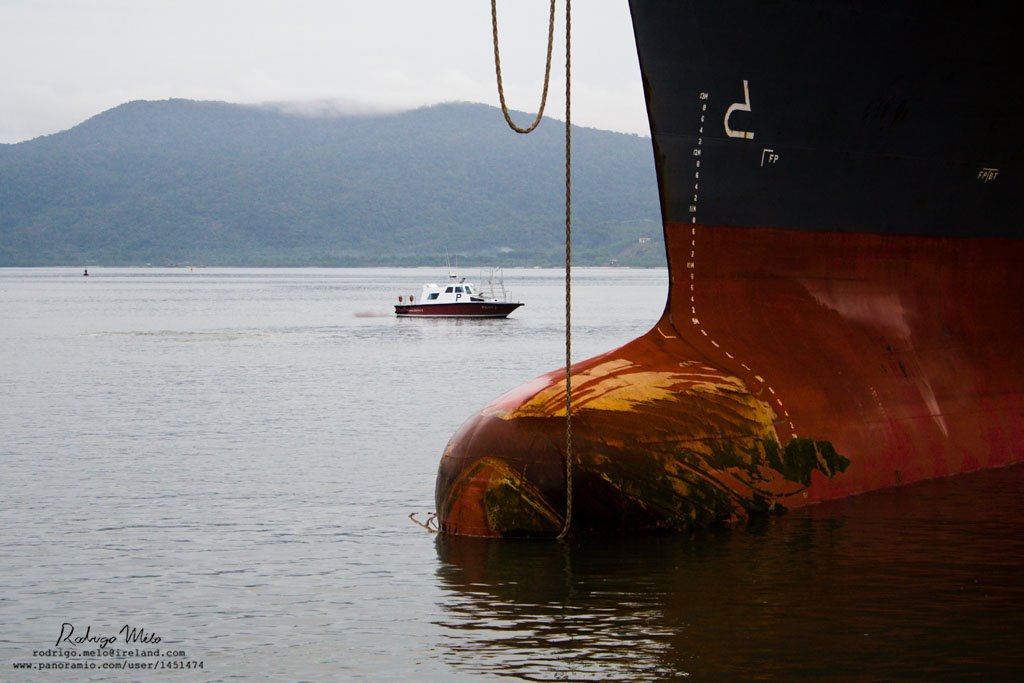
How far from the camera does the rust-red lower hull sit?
12695 millimetres

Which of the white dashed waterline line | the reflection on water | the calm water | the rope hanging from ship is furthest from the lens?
the white dashed waterline line

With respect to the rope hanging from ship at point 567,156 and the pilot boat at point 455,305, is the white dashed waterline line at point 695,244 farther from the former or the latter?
the pilot boat at point 455,305

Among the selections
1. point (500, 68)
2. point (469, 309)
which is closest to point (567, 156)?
point (500, 68)

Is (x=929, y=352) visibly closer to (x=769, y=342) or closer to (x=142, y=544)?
(x=769, y=342)

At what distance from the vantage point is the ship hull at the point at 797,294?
12.8 meters

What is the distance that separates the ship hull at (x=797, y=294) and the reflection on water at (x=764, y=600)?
0.36 meters

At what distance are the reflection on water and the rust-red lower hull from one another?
0.36 m

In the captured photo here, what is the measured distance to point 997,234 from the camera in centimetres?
1709

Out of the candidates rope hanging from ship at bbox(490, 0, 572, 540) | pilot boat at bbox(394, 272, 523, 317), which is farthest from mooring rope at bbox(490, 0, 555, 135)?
pilot boat at bbox(394, 272, 523, 317)

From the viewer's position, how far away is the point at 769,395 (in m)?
13.9

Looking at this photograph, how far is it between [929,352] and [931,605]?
541 cm

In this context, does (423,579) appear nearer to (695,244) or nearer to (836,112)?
(695,244)

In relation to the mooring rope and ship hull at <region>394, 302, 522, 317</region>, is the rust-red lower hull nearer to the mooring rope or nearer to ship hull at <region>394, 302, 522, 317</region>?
the mooring rope

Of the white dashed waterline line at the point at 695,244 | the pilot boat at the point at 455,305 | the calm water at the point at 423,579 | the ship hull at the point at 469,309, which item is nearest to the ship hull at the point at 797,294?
the white dashed waterline line at the point at 695,244
